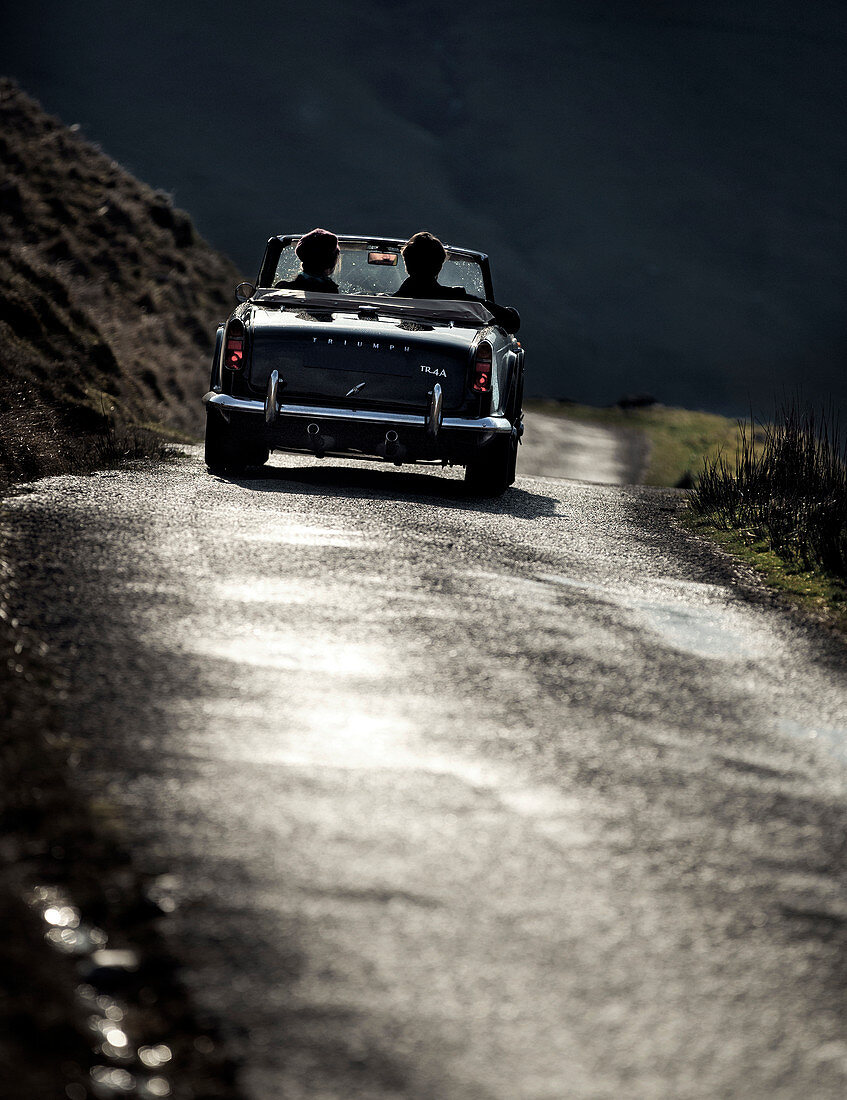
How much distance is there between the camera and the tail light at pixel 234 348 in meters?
9.39

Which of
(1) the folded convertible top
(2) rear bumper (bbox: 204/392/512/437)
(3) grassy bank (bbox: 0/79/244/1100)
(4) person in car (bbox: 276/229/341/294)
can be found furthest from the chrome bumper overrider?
(4) person in car (bbox: 276/229/341/294)

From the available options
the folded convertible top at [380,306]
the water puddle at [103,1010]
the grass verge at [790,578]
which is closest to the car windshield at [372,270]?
the folded convertible top at [380,306]

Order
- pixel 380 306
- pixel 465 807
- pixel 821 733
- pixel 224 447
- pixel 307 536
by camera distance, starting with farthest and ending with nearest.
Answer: pixel 380 306, pixel 224 447, pixel 307 536, pixel 821 733, pixel 465 807

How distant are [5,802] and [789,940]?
173 centimetres

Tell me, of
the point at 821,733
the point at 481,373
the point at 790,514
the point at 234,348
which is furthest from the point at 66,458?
the point at 821,733

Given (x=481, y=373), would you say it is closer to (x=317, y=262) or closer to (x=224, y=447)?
(x=224, y=447)

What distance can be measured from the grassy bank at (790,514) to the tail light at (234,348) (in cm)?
340

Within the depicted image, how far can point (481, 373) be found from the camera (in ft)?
30.8

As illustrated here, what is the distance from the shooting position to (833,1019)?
2.54m

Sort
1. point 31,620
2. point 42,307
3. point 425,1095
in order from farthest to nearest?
point 42,307, point 31,620, point 425,1095

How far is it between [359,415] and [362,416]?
0.02 meters

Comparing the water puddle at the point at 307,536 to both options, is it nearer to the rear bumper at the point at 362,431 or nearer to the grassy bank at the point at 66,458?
the grassy bank at the point at 66,458

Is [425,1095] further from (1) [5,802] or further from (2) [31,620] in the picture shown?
(2) [31,620]

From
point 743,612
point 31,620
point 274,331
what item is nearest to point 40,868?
point 31,620
